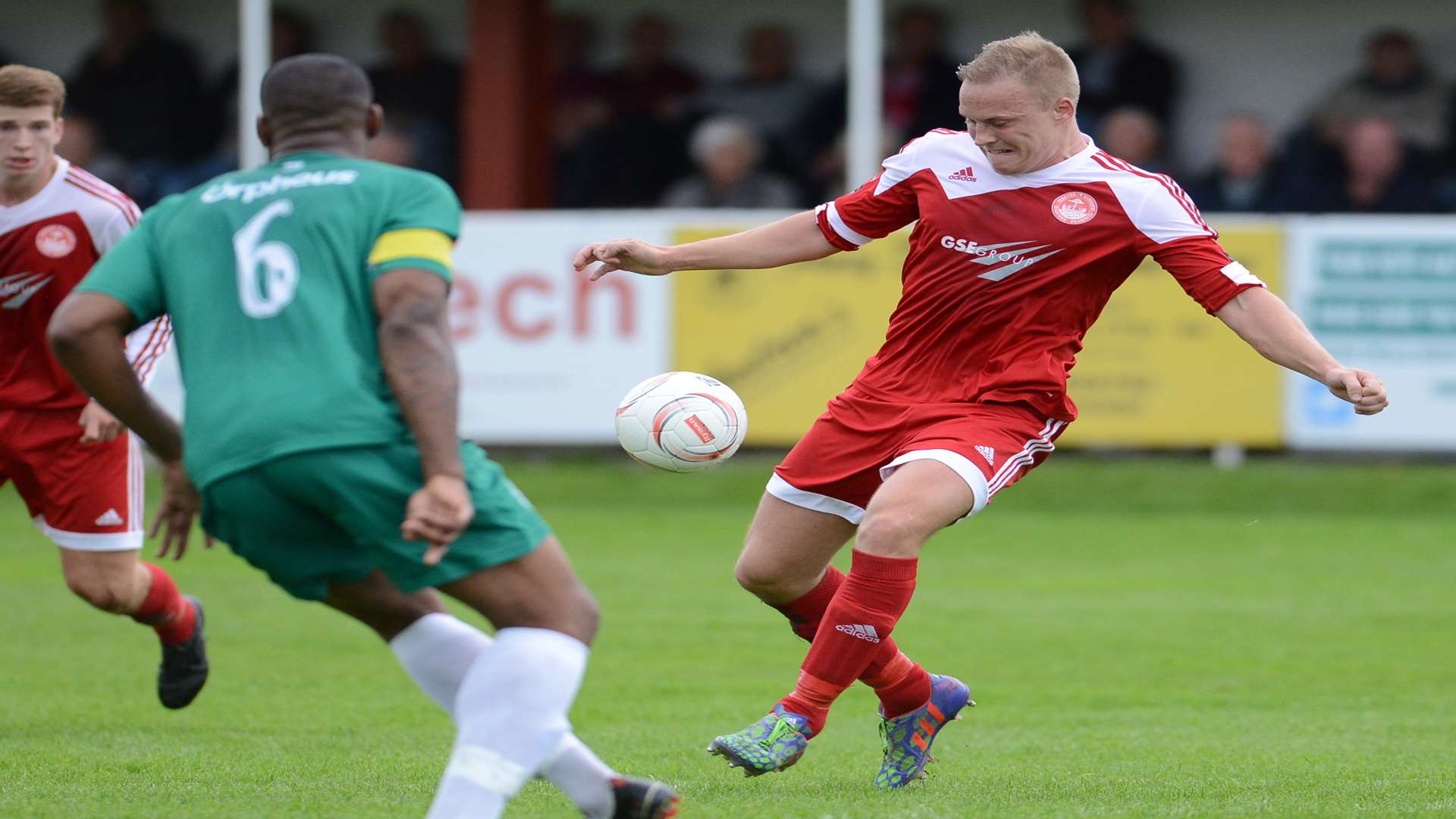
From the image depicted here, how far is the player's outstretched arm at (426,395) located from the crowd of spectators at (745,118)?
11.5 meters

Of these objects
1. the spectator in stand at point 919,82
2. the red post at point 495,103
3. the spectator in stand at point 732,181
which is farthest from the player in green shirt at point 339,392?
the red post at point 495,103

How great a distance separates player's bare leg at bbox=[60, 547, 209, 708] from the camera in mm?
6652

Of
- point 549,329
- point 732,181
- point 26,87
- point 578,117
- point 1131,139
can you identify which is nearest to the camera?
point 26,87

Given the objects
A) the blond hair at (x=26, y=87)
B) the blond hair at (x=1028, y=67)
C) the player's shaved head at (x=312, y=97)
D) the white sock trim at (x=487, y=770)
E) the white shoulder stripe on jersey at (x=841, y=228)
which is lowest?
the white sock trim at (x=487, y=770)

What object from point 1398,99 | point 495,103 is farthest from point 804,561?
point 495,103

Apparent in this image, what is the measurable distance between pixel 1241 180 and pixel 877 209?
985 centimetres

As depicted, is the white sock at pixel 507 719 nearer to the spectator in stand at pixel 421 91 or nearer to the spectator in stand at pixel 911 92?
the spectator in stand at pixel 911 92

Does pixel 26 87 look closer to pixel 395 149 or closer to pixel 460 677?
pixel 460 677

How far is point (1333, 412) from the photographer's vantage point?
13367 mm

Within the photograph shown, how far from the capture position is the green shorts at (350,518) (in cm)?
395

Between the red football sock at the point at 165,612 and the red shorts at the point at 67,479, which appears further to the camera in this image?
the red football sock at the point at 165,612

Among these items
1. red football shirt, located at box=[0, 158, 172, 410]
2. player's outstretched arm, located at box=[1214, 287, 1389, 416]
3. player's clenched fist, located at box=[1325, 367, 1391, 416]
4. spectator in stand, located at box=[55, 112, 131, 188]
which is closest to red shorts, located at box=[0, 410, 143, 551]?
red football shirt, located at box=[0, 158, 172, 410]

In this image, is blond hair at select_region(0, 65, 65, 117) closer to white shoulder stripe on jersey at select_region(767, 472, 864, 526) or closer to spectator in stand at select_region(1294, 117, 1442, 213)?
white shoulder stripe on jersey at select_region(767, 472, 864, 526)

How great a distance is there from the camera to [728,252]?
19.3 ft
